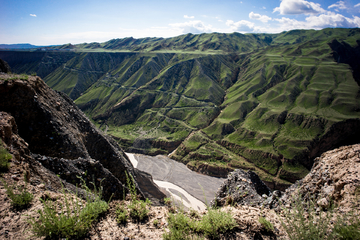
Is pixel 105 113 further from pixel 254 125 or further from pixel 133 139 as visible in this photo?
pixel 254 125

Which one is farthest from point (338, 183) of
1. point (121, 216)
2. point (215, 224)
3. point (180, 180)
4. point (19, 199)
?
point (180, 180)

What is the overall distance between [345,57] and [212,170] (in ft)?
412

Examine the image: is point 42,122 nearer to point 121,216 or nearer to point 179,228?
point 121,216

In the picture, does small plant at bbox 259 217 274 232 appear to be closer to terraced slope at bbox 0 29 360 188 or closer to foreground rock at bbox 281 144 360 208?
foreground rock at bbox 281 144 360 208

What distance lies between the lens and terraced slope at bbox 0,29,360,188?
55188 mm

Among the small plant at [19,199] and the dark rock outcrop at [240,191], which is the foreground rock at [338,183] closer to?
the dark rock outcrop at [240,191]

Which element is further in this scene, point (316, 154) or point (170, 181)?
point (316, 154)

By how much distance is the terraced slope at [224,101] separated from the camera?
55188 millimetres

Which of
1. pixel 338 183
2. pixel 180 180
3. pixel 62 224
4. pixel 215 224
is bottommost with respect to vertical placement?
pixel 180 180

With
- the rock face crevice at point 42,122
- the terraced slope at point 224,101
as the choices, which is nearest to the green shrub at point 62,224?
the rock face crevice at point 42,122

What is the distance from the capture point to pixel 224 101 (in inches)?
3708

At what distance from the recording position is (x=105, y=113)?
9412 cm

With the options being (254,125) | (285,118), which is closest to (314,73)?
(285,118)

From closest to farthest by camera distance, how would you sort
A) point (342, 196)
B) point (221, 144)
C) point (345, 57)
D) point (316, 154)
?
point (342, 196)
point (316, 154)
point (221, 144)
point (345, 57)
